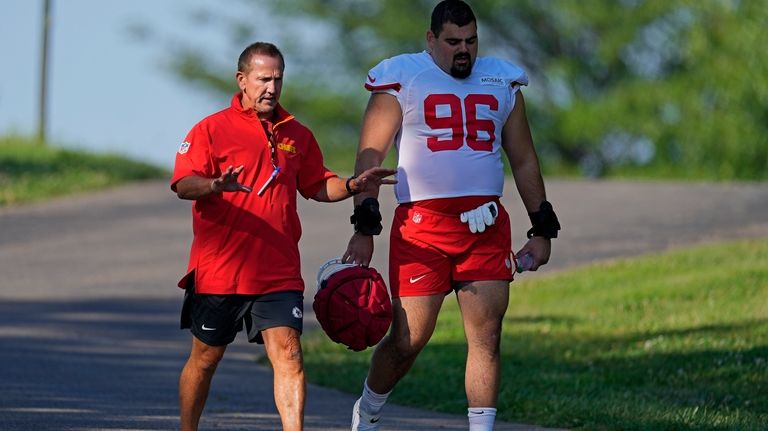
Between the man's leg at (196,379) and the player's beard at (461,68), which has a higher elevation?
the player's beard at (461,68)

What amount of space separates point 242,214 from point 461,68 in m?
1.16

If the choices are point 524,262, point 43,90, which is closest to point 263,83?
point 524,262

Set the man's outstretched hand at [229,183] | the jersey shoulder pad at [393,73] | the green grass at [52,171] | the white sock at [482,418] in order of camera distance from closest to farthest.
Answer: the man's outstretched hand at [229,183], the white sock at [482,418], the jersey shoulder pad at [393,73], the green grass at [52,171]

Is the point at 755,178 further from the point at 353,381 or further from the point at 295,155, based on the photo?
the point at 295,155

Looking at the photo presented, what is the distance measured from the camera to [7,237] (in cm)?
1967

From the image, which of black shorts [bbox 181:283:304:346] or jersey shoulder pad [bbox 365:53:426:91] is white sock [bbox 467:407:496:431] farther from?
jersey shoulder pad [bbox 365:53:426:91]

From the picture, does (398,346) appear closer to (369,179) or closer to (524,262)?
(524,262)

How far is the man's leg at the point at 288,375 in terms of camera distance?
6918 millimetres

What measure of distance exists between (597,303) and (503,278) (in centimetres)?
717

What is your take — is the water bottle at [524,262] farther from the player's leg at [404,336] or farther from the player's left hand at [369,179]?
the player's left hand at [369,179]

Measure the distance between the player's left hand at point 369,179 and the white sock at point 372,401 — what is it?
3.25ft

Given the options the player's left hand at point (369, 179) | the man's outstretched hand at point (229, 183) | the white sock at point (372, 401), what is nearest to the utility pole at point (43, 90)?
the white sock at point (372, 401)

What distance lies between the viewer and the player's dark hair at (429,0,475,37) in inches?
287

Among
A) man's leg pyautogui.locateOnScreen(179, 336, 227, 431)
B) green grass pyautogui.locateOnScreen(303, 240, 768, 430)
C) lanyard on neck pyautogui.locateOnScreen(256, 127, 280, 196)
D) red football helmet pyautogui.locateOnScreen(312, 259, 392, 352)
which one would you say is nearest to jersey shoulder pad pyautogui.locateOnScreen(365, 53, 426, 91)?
lanyard on neck pyautogui.locateOnScreen(256, 127, 280, 196)
